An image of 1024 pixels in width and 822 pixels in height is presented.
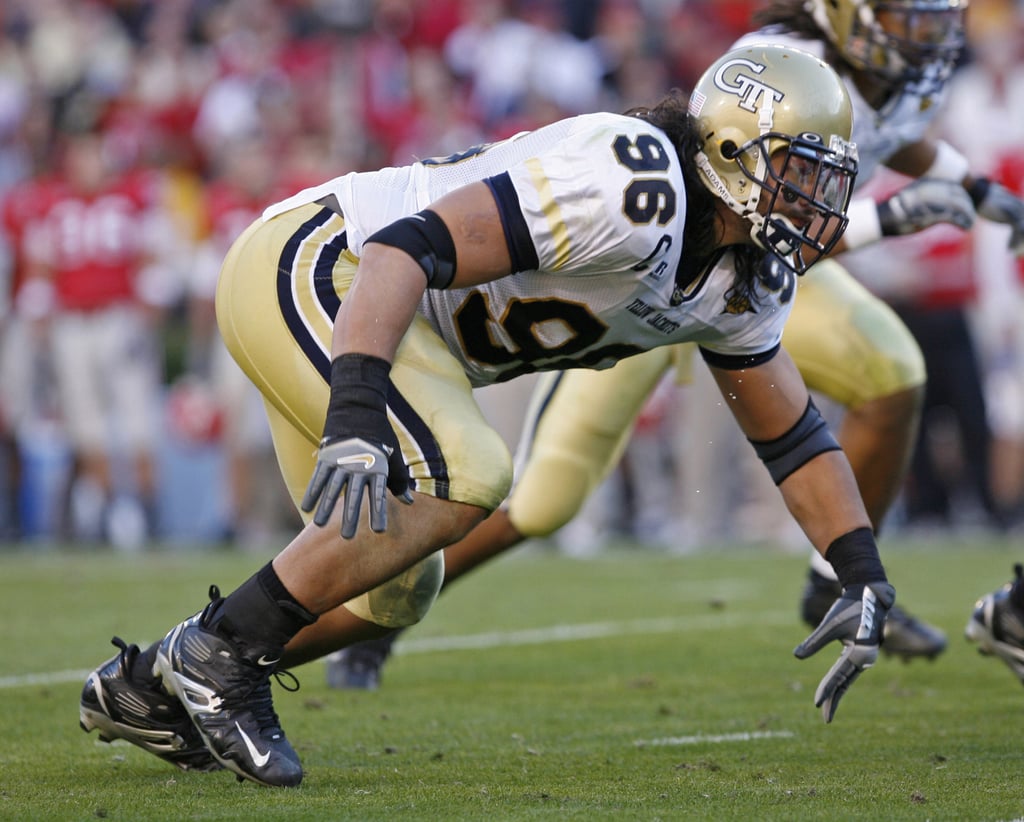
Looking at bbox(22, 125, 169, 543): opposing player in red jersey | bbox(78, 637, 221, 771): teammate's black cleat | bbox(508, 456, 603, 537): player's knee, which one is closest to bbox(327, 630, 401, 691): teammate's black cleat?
bbox(508, 456, 603, 537): player's knee

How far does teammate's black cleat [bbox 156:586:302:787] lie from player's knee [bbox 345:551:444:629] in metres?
0.26

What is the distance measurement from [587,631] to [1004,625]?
1.93m

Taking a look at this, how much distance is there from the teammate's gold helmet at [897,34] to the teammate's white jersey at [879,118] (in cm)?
6

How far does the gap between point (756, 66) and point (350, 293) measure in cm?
95

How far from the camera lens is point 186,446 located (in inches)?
394

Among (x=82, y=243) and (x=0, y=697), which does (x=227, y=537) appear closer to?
(x=82, y=243)

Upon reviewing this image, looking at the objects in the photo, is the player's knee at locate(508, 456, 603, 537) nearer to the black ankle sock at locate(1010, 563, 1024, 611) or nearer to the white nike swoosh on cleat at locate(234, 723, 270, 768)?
the black ankle sock at locate(1010, 563, 1024, 611)

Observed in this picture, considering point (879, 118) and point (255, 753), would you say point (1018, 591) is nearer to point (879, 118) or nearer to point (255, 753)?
point (879, 118)

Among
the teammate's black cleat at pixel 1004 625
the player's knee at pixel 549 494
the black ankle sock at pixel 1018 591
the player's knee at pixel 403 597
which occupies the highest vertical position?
the player's knee at pixel 403 597

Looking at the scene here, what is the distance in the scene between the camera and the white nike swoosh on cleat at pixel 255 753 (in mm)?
3094

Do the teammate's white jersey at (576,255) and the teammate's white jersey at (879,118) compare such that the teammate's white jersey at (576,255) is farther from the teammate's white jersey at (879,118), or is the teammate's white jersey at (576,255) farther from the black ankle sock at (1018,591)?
the teammate's white jersey at (879,118)

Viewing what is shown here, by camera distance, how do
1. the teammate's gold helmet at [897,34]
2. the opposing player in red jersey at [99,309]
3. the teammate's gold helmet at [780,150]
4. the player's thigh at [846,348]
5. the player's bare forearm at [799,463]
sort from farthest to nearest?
the opposing player in red jersey at [99,309], the player's thigh at [846,348], the teammate's gold helmet at [897,34], the player's bare forearm at [799,463], the teammate's gold helmet at [780,150]

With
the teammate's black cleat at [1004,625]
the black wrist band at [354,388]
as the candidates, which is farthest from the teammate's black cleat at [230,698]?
the teammate's black cleat at [1004,625]

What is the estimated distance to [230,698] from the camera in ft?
10.2
